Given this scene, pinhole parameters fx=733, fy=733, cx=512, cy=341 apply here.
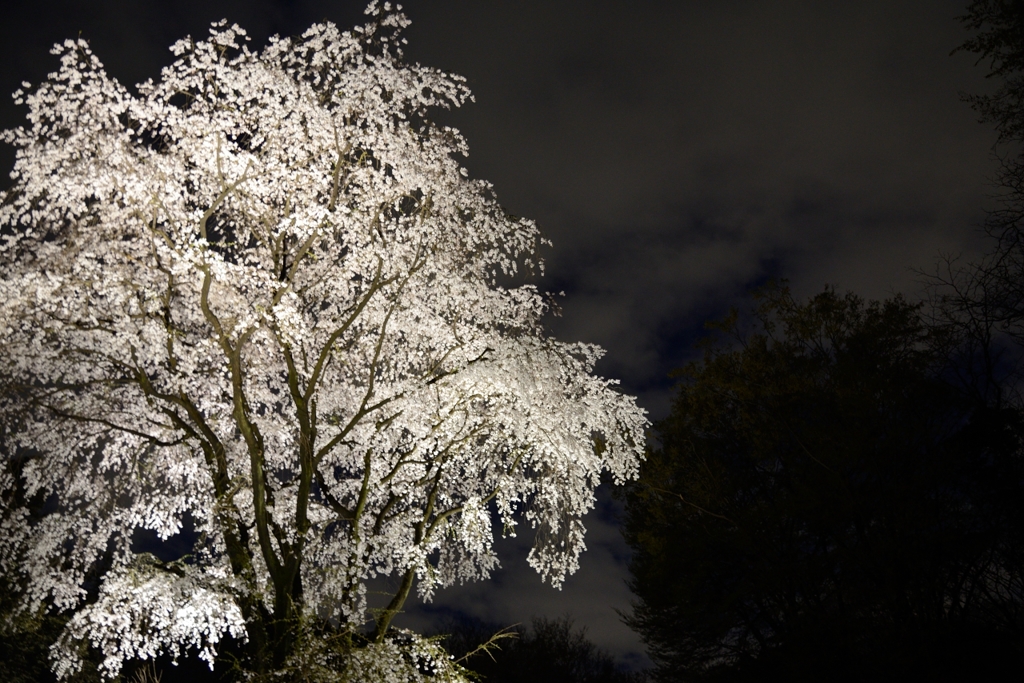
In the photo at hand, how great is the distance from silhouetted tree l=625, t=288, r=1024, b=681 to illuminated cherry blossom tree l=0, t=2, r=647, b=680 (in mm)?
6497

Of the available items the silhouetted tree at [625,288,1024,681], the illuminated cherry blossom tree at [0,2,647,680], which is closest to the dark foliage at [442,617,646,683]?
the silhouetted tree at [625,288,1024,681]

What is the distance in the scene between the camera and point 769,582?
55.9 ft

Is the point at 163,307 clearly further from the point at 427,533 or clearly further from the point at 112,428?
the point at 427,533

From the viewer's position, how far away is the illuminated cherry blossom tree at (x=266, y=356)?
8641 mm

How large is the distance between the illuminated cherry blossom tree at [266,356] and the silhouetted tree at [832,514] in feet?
21.3

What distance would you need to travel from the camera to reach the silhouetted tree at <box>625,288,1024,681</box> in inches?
496

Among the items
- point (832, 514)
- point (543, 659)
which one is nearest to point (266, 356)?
point (832, 514)

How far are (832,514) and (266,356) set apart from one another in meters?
11.8

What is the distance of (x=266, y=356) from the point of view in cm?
1075

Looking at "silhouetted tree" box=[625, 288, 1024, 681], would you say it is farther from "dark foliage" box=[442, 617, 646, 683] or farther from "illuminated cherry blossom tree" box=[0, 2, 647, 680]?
"dark foliage" box=[442, 617, 646, 683]

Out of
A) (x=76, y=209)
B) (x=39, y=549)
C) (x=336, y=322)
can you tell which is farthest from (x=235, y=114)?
(x=39, y=549)

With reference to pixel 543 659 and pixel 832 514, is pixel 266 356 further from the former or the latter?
pixel 543 659

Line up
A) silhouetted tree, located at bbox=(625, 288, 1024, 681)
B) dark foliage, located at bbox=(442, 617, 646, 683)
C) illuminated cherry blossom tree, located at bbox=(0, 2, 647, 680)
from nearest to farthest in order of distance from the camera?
illuminated cherry blossom tree, located at bbox=(0, 2, 647, 680), silhouetted tree, located at bbox=(625, 288, 1024, 681), dark foliage, located at bbox=(442, 617, 646, 683)

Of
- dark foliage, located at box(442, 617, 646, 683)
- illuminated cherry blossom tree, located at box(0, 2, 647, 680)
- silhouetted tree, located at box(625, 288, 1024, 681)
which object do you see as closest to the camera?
illuminated cherry blossom tree, located at box(0, 2, 647, 680)
